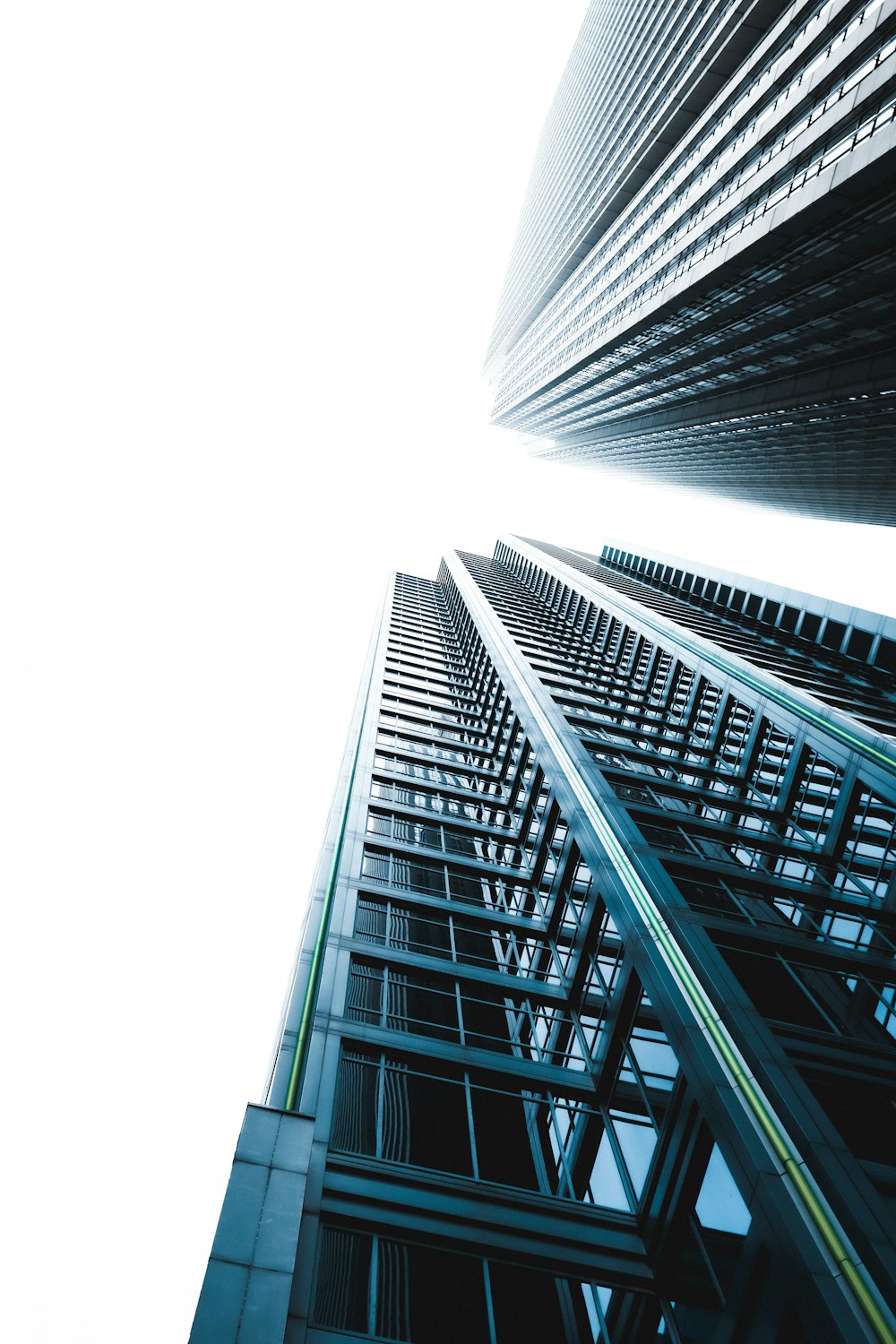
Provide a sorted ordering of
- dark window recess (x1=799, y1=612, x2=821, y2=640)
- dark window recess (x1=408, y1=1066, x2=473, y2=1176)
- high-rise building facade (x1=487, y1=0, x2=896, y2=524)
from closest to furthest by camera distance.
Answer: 1. dark window recess (x1=408, y1=1066, x2=473, y2=1176)
2. high-rise building facade (x1=487, y1=0, x2=896, y2=524)
3. dark window recess (x1=799, y1=612, x2=821, y2=640)

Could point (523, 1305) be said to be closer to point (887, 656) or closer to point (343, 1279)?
point (343, 1279)

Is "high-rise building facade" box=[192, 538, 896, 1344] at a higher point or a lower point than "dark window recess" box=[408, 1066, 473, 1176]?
higher

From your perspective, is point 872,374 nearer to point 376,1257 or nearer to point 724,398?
point 724,398

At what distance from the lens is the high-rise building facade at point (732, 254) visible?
3359cm

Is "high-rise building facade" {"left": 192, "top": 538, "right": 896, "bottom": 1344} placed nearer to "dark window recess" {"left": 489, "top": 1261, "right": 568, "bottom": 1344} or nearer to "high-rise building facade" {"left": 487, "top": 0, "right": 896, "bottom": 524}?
"dark window recess" {"left": 489, "top": 1261, "right": 568, "bottom": 1344}

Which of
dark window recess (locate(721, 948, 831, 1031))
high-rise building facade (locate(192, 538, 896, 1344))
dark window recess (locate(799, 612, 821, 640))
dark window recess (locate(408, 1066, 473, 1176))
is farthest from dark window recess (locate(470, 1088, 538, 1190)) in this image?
dark window recess (locate(799, 612, 821, 640))

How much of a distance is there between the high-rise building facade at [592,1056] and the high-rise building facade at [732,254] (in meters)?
18.8

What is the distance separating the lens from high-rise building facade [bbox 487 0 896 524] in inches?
1323

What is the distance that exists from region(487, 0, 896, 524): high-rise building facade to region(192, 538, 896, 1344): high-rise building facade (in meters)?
18.8

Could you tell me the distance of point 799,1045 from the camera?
52.6 ft

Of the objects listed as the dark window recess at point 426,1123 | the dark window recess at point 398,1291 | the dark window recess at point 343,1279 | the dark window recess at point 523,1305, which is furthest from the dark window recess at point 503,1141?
the dark window recess at point 343,1279

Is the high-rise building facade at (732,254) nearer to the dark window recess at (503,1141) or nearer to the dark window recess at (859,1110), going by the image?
the dark window recess at (859,1110)

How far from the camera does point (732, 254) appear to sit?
3784 centimetres

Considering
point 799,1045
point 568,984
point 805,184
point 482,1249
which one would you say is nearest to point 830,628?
point 805,184
